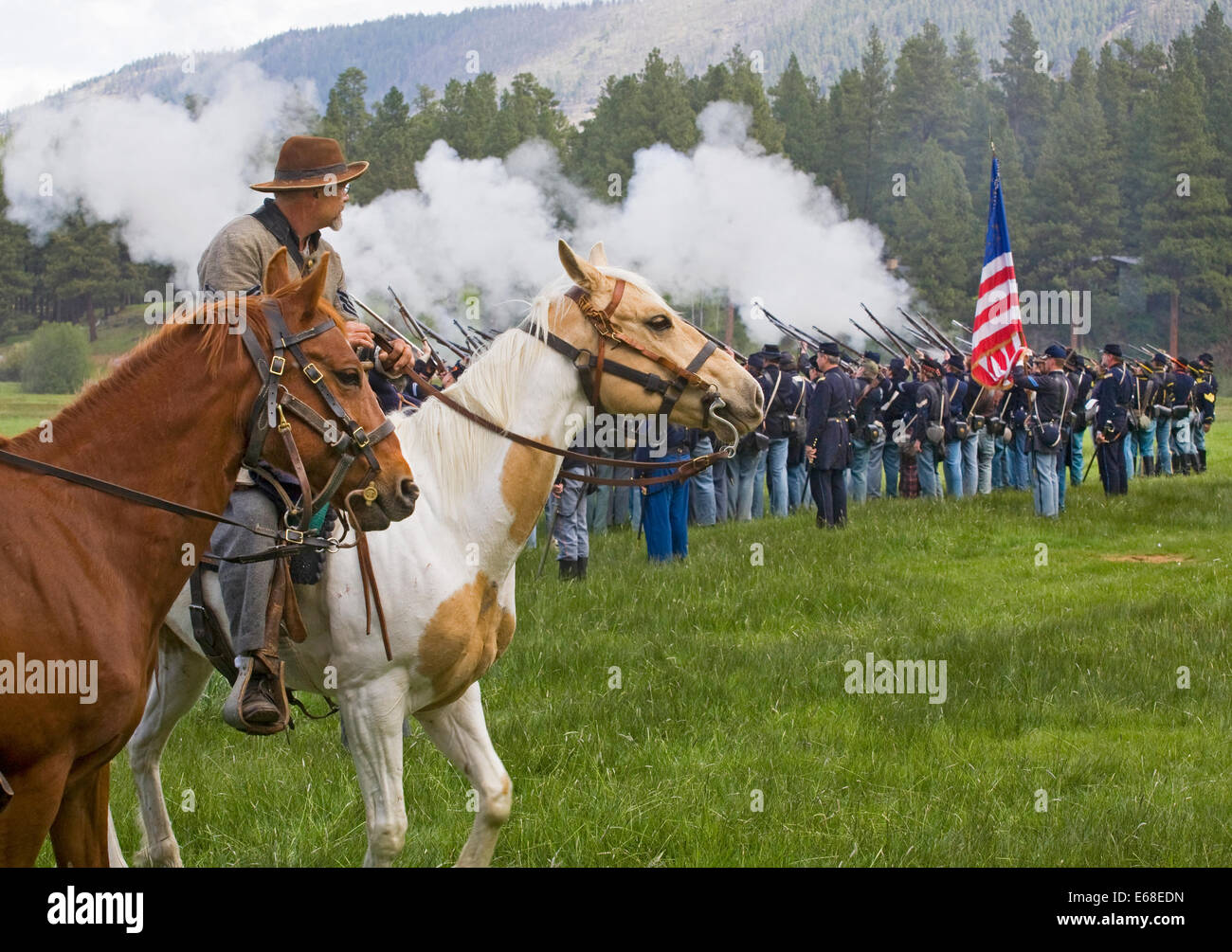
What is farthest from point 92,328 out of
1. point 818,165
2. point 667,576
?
point 818,165

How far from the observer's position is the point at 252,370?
12.8 feet

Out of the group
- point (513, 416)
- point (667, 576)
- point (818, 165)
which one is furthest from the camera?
point (818, 165)

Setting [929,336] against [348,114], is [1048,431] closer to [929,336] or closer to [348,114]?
[929,336]

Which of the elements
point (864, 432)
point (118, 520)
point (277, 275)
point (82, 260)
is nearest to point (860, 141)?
point (82, 260)

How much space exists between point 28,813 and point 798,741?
4333 mm

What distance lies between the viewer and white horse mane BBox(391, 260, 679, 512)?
16.4 ft

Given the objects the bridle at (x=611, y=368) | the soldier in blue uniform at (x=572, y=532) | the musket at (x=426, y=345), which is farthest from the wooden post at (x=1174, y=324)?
the bridle at (x=611, y=368)

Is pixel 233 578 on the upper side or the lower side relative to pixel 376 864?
upper

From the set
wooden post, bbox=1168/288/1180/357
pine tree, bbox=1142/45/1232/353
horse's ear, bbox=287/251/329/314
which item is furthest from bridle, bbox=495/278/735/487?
pine tree, bbox=1142/45/1232/353

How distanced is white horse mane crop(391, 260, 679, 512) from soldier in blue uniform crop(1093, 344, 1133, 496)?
15300 mm

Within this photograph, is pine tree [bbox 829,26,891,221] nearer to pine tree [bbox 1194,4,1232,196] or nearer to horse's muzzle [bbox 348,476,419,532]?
pine tree [bbox 1194,4,1232,196]

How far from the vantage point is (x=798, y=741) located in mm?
6941
